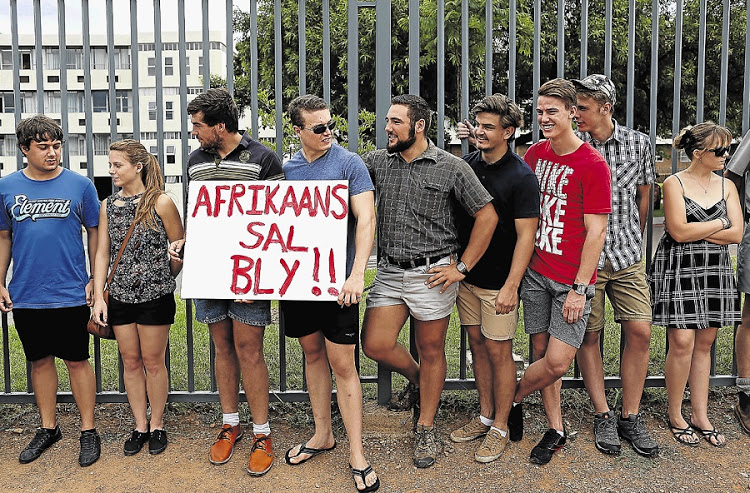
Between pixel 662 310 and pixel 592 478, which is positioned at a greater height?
pixel 662 310

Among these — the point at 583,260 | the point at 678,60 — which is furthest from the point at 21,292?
the point at 678,60

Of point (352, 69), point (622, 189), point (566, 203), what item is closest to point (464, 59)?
point (352, 69)

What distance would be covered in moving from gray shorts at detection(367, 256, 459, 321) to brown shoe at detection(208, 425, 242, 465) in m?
1.07

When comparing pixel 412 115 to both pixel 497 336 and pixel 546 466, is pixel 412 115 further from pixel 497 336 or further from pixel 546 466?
pixel 546 466

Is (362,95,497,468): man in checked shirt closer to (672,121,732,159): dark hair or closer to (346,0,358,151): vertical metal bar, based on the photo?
(346,0,358,151): vertical metal bar

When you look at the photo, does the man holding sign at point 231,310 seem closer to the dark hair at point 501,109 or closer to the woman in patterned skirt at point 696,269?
the dark hair at point 501,109

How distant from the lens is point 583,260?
356cm

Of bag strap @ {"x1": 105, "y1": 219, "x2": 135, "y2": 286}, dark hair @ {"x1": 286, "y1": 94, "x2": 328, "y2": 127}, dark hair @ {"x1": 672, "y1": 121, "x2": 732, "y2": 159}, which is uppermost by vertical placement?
dark hair @ {"x1": 286, "y1": 94, "x2": 328, "y2": 127}

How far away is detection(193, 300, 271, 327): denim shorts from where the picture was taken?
146 inches

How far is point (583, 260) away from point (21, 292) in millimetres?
2991

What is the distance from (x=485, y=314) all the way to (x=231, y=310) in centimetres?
137

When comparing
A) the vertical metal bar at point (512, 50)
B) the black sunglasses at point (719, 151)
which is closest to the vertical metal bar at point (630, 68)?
the black sunglasses at point (719, 151)

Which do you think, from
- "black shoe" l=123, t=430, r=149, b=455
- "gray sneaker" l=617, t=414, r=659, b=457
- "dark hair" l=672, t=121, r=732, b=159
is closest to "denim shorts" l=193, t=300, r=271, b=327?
"black shoe" l=123, t=430, r=149, b=455

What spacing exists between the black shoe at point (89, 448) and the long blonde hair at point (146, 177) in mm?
1245
